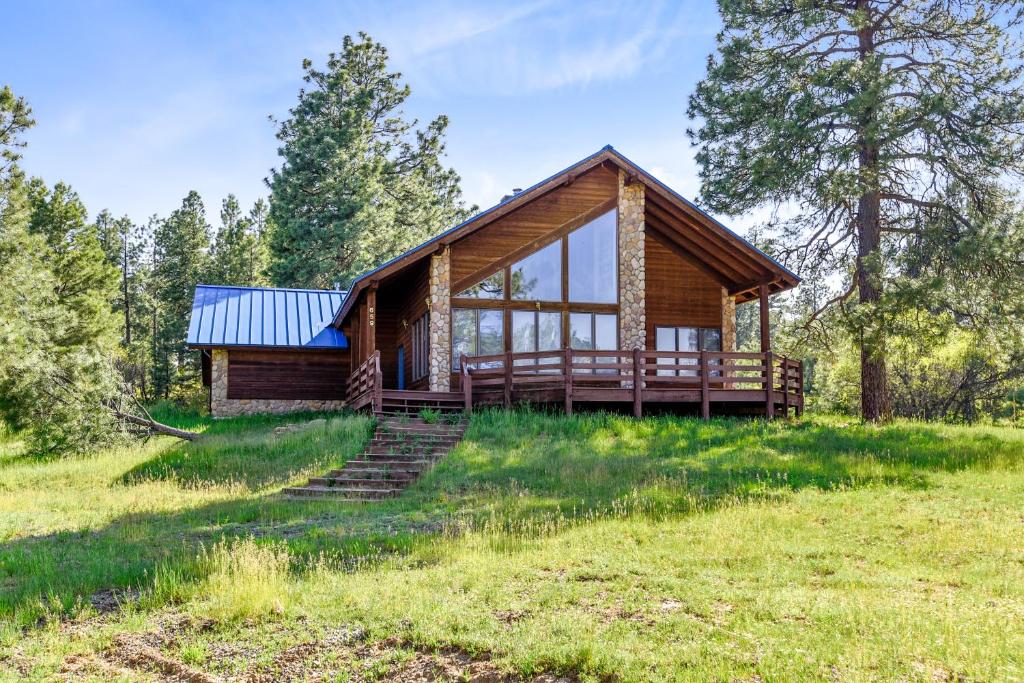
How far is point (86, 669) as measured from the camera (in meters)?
6.59

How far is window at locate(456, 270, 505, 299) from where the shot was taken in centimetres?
2112

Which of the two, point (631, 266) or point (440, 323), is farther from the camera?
point (631, 266)

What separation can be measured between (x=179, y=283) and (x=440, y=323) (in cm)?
3041

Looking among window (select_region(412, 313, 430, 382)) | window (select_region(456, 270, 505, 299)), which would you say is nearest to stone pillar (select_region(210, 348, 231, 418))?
window (select_region(412, 313, 430, 382))

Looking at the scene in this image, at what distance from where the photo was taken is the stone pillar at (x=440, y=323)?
2080cm

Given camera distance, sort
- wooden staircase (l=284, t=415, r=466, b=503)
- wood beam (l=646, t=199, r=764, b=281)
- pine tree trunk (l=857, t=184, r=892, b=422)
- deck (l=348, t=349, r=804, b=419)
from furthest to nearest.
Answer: wood beam (l=646, t=199, r=764, b=281)
pine tree trunk (l=857, t=184, r=892, b=422)
deck (l=348, t=349, r=804, b=419)
wooden staircase (l=284, t=415, r=466, b=503)

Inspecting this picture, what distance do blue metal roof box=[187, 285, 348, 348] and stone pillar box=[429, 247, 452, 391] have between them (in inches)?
327

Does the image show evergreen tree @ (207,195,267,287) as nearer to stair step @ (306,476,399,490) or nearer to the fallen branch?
the fallen branch

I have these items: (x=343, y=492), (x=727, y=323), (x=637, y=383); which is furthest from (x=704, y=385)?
(x=343, y=492)

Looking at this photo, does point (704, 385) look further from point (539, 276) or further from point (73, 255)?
point (73, 255)

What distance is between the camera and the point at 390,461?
1534cm

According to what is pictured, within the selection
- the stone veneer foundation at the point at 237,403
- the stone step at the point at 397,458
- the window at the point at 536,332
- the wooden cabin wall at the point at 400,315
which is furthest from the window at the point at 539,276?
the stone veneer foundation at the point at 237,403

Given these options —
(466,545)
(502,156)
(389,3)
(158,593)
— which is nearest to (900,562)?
(466,545)

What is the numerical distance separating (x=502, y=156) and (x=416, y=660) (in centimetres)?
1858
